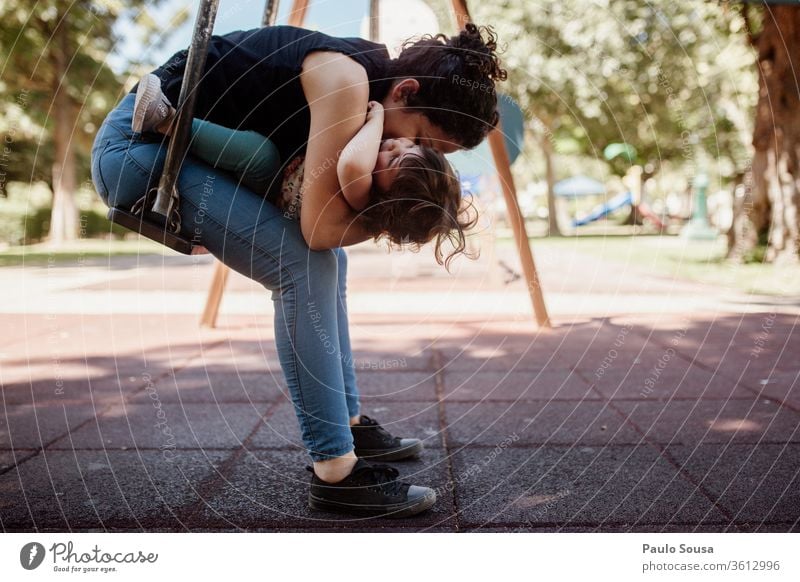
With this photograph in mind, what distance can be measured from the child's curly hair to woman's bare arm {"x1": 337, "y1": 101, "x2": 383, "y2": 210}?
0.07 metres

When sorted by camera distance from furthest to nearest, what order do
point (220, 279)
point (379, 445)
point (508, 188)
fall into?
point (220, 279)
point (508, 188)
point (379, 445)

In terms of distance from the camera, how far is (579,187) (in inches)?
1513

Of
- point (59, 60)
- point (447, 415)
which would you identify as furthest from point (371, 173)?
point (59, 60)

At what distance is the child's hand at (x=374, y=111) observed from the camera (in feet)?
6.53

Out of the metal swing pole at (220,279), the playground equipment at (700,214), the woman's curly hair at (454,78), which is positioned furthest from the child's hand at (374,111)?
the playground equipment at (700,214)

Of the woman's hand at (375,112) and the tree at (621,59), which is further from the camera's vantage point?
the tree at (621,59)

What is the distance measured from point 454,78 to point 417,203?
398 millimetres

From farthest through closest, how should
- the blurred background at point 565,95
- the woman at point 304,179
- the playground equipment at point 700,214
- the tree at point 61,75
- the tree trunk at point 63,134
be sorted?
the playground equipment at point 700,214 → the tree trunk at point 63,134 → the tree at point 61,75 → the blurred background at point 565,95 → the woman at point 304,179

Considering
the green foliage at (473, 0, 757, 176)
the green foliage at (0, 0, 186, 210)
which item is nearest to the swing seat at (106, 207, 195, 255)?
the green foliage at (0, 0, 186, 210)

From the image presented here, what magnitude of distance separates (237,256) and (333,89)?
537 millimetres

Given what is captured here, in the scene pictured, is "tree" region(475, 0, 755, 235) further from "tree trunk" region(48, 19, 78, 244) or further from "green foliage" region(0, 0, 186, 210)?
"tree trunk" region(48, 19, 78, 244)

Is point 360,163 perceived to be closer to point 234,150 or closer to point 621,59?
point 234,150

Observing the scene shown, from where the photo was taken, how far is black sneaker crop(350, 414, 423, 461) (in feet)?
8.46

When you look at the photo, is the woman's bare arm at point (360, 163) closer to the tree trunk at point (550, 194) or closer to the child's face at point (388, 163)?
the child's face at point (388, 163)
